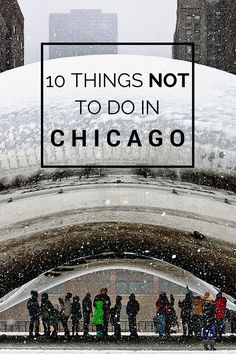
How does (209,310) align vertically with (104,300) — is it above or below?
below

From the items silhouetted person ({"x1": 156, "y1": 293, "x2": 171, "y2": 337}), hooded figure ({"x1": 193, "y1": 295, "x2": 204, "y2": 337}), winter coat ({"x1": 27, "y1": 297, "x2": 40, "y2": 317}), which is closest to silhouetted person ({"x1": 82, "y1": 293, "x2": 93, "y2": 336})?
winter coat ({"x1": 27, "y1": 297, "x2": 40, "y2": 317})

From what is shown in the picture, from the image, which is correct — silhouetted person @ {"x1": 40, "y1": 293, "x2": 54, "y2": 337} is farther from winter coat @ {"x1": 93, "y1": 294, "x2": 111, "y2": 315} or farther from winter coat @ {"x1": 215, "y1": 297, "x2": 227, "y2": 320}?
winter coat @ {"x1": 215, "y1": 297, "x2": 227, "y2": 320}

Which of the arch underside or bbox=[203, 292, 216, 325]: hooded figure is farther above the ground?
the arch underside

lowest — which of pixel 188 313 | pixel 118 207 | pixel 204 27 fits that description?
pixel 188 313

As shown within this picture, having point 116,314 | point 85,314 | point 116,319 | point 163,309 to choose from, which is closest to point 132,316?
point 116,319

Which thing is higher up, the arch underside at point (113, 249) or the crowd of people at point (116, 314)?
the arch underside at point (113, 249)

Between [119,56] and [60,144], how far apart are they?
73cm

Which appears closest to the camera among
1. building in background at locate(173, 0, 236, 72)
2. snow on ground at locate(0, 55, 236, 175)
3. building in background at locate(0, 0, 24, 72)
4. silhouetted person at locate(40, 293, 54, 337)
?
snow on ground at locate(0, 55, 236, 175)

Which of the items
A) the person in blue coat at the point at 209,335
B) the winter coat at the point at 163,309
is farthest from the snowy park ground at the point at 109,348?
the winter coat at the point at 163,309

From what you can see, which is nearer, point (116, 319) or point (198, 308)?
point (198, 308)

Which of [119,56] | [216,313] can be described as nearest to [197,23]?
[216,313]

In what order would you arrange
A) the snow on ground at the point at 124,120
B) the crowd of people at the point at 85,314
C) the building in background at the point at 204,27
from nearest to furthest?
1. the snow on ground at the point at 124,120
2. the crowd of people at the point at 85,314
3. the building in background at the point at 204,27

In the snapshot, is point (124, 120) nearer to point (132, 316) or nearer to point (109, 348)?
point (109, 348)

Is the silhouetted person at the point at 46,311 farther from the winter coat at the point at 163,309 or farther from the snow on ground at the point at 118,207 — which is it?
the snow on ground at the point at 118,207
